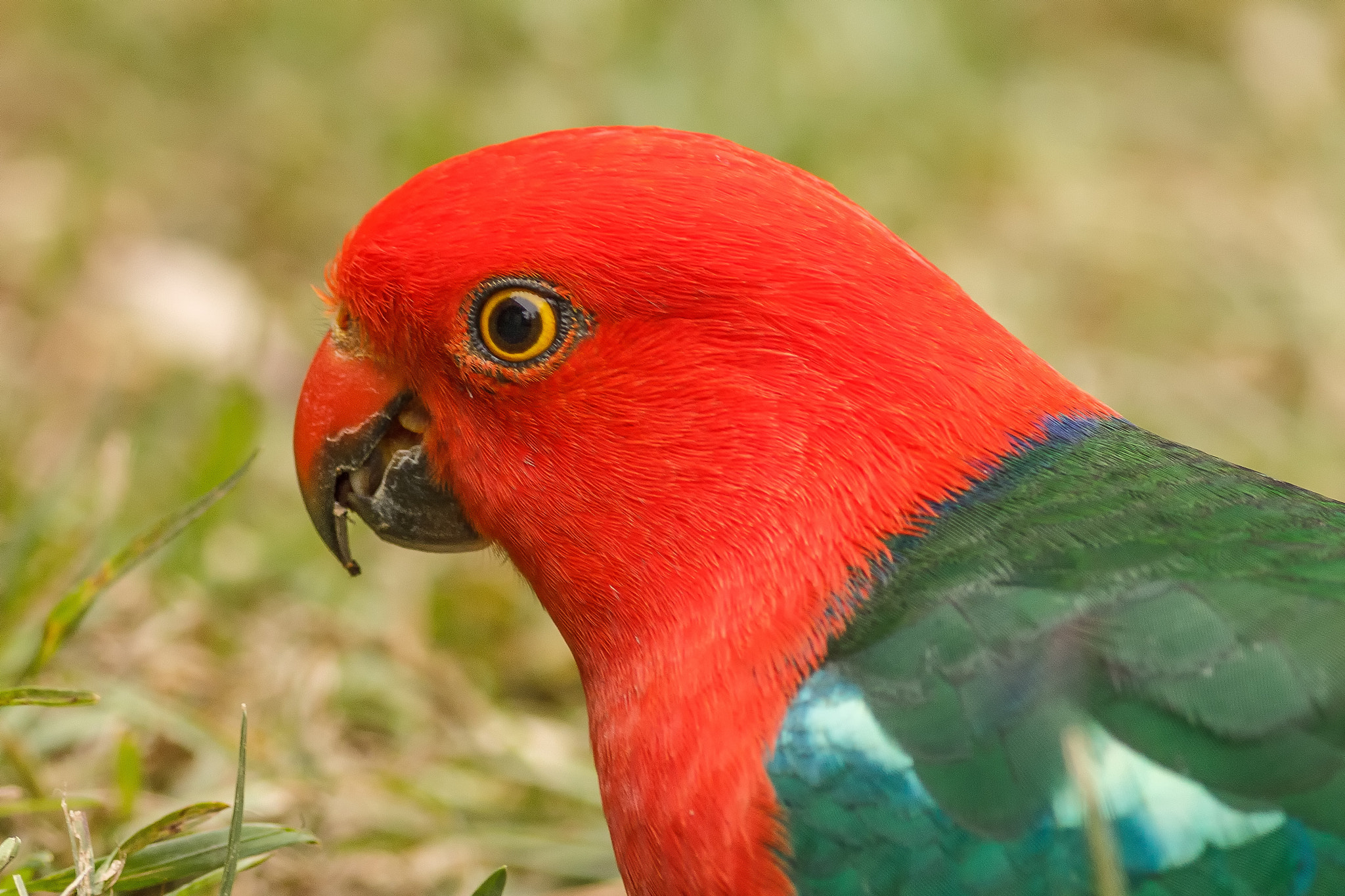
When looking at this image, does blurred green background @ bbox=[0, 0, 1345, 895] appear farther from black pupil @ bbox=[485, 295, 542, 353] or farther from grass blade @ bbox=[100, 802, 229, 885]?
black pupil @ bbox=[485, 295, 542, 353]

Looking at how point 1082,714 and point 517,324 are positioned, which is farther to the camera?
point 517,324

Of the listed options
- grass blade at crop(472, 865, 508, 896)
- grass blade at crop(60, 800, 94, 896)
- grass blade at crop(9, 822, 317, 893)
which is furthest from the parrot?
grass blade at crop(60, 800, 94, 896)

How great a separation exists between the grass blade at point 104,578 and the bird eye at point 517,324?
1.97 ft

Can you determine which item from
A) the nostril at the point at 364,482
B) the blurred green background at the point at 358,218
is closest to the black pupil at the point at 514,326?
the nostril at the point at 364,482

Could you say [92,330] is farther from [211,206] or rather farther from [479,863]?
[479,863]

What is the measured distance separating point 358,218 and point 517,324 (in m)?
3.42

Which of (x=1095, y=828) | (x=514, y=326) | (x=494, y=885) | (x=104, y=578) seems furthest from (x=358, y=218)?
(x=1095, y=828)

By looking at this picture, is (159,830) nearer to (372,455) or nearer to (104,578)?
(104,578)

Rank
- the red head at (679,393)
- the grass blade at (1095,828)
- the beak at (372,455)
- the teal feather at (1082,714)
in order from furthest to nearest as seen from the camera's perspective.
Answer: the beak at (372,455), the red head at (679,393), the teal feather at (1082,714), the grass blade at (1095,828)

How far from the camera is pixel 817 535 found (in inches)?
89.3

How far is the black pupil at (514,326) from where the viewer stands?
240 centimetres

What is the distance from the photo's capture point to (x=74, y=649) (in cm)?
336

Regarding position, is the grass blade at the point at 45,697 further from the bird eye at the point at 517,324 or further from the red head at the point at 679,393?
the bird eye at the point at 517,324

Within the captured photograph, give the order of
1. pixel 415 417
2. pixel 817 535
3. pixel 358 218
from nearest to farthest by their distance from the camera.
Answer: pixel 817 535 → pixel 415 417 → pixel 358 218
